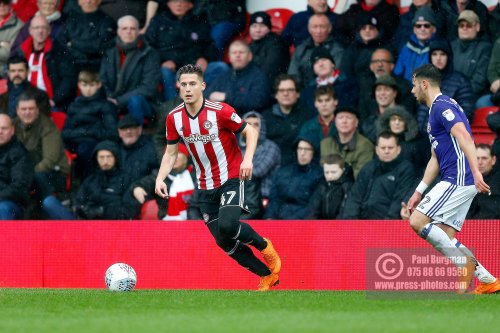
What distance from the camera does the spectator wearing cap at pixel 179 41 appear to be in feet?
55.1

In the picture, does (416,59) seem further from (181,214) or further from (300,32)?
(181,214)

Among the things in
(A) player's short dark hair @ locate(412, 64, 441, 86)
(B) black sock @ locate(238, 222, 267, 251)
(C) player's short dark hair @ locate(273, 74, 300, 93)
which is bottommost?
(B) black sock @ locate(238, 222, 267, 251)

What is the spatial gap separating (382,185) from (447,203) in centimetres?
329

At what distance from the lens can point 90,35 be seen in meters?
17.4

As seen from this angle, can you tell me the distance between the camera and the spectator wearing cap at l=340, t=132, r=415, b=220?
13609 millimetres

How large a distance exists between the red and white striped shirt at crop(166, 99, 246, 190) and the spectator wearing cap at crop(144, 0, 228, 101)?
5.50 m

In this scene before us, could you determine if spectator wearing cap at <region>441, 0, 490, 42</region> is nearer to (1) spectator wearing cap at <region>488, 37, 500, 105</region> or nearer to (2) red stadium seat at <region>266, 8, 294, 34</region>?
(1) spectator wearing cap at <region>488, 37, 500, 105</region>

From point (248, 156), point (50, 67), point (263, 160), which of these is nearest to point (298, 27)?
point (263, 160)

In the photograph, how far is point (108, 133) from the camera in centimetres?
1627

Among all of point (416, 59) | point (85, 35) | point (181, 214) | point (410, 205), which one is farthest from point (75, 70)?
A: point (410, 205)

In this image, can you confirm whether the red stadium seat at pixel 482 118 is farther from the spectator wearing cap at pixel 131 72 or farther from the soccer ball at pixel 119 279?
the soccer ball at pixel 119 279

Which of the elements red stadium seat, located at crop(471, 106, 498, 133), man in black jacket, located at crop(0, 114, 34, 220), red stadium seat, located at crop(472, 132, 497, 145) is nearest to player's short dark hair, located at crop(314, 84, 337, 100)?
red stadium seat, located at crop(471, 106, 498, 133)

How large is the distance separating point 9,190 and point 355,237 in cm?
484

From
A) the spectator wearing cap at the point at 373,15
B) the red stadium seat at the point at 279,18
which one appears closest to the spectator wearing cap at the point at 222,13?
the red stadium seat at the point at 279,18
